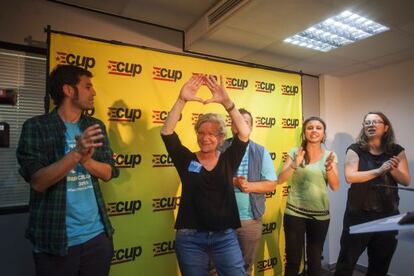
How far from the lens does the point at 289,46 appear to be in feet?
9.07

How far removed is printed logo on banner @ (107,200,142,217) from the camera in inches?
78.0

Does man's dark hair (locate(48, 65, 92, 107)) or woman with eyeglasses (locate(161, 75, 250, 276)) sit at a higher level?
man's dark hair (locate(48, 65, 92, 107))

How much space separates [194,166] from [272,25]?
4.48ft

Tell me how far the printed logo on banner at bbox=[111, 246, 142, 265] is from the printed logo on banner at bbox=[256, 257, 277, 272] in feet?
3.78

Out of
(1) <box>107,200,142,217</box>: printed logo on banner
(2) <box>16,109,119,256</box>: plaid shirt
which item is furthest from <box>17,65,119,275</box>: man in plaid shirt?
(1) <box>107,200,142,217</box>: printed logo on banner

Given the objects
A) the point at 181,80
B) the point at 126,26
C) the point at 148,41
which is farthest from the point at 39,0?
the point at 181,80

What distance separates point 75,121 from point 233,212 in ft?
3.07

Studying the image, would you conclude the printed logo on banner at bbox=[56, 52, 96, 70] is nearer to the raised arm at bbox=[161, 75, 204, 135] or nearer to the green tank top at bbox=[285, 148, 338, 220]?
the raised arm at bbox=[161, 75, 204, 135]

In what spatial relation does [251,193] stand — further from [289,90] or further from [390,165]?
[289,90]

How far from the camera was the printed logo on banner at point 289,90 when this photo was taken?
2.86 metres

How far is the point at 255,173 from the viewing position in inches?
84.4

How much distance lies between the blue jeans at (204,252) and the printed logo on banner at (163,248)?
27.2 inches

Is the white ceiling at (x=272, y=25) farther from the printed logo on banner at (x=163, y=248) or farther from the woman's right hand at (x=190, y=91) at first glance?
the printed logo on banner at (x=163, y=248)

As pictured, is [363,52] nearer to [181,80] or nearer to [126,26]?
[181,80]
